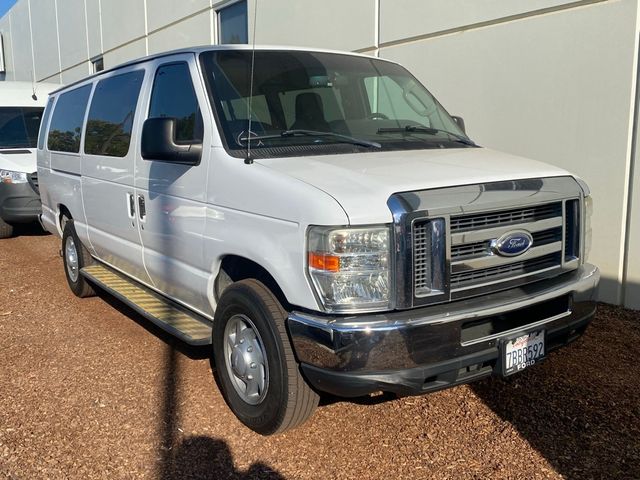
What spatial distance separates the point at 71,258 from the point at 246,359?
3783 millimetres

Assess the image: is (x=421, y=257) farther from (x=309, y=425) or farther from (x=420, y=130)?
(x=420, y=130)

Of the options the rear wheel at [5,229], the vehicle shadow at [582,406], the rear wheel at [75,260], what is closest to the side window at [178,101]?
the rear wheel at [75,260]

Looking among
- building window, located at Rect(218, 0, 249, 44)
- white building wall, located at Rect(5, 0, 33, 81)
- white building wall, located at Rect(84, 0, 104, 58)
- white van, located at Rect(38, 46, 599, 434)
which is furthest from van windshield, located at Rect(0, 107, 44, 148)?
white building wall, located at Rect(5, 0, 33, 81)

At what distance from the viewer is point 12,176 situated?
30.9 ft

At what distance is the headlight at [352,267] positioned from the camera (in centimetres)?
294

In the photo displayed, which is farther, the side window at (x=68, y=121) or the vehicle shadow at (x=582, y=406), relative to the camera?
the side window at (x=68, y=121)

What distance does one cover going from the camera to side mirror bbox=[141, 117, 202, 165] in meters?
3.80

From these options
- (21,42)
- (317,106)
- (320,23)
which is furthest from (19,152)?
(21,42)

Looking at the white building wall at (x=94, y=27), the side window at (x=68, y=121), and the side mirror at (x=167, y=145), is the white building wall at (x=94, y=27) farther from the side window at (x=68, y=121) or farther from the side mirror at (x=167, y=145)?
the side mirror at (x=167, y=145)

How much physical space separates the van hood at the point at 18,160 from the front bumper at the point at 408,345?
7.78 metres

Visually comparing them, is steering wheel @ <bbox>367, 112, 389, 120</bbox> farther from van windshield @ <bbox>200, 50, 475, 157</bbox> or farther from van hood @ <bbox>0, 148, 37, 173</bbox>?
van hood @ <bbox>0, 148, 37, 173</bbox>

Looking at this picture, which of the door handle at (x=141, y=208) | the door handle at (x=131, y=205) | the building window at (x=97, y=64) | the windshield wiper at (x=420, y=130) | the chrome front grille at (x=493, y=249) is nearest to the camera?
the chrome front grille at (x=493, y=249)

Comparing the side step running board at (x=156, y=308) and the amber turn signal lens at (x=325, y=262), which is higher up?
the amber turn signal lens at (x=325, y=262)

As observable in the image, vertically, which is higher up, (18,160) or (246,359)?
(18,160)
